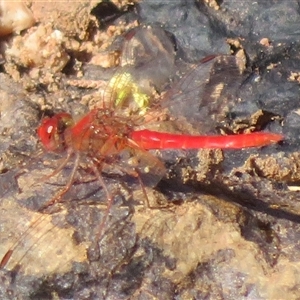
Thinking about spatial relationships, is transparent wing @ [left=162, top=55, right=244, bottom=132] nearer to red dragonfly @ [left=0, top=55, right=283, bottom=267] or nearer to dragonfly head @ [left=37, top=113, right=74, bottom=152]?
red dragonfly @ [left=0, top=55, right=283, bottom=267]

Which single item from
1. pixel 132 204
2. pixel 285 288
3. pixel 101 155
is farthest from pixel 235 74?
pixel 285 288

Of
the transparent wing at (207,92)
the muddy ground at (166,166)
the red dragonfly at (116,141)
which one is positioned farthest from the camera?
the transparent wing at (207,92)

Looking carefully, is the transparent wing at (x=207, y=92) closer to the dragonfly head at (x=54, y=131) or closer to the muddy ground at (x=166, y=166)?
the muddy ground at (x=166, y=166)

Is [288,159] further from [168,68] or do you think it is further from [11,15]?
[11,15]

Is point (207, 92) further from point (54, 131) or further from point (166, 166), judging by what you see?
point (54, 131)

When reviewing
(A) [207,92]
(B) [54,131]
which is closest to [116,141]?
(B) [54,131]

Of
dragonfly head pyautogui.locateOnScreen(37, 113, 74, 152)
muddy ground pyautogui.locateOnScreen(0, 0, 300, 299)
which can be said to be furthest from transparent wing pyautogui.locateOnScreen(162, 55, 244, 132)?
dragonfly head pyautogui.locateOnScreen(37, 113, 74, 152)

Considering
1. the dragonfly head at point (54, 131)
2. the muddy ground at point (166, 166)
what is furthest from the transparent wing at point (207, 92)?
the dragonfly head at point (54, 131)
